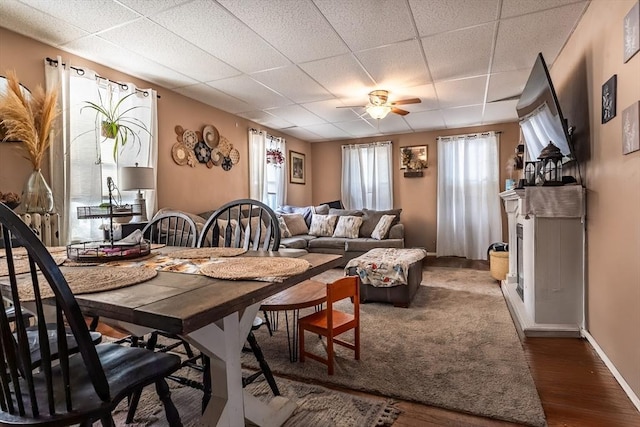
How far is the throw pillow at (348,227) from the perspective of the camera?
17.8ft

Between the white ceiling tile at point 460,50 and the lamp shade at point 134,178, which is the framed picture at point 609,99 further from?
the lamp shade at point 134,178

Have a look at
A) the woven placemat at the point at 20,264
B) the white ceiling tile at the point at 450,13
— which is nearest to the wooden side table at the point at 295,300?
the woven placemat at the point at 20,264

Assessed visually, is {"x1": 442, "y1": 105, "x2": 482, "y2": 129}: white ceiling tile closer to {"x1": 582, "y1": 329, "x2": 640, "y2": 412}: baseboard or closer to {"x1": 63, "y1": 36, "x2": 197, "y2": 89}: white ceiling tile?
{"x1": 582, "y1": 329, "x2": 640, "y2": 412}: baseboard

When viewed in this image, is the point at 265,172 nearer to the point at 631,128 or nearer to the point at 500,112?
the point at 500,112

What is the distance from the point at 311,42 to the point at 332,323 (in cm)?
222

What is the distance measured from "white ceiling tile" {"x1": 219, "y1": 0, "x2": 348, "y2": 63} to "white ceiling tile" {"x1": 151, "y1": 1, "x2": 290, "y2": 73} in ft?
0.29

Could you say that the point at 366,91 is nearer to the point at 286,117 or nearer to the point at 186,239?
the point at 286,117

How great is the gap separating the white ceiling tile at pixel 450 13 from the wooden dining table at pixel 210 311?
1.98m

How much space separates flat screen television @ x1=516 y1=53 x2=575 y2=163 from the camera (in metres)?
2.45

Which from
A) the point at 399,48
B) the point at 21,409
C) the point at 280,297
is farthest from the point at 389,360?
the point at 399,48

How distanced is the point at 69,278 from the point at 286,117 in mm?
4439

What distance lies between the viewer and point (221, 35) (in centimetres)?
271

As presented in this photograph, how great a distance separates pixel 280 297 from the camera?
2.11 metres

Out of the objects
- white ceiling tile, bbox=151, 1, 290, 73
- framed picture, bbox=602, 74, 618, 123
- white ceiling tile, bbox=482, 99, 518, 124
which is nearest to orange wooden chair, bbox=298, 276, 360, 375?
framed picture, bbox=602, 74, 618, 123
